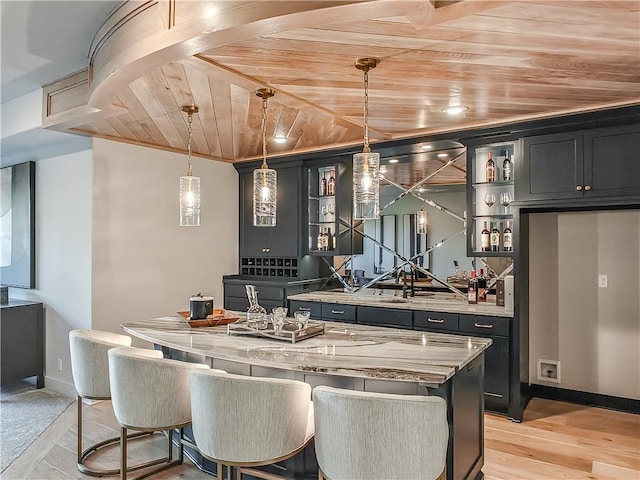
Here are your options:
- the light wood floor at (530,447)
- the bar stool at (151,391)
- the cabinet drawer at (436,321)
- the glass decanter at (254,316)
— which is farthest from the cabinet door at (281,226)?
the bar stool at (151,391)

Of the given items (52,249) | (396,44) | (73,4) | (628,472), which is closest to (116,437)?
(52,249)

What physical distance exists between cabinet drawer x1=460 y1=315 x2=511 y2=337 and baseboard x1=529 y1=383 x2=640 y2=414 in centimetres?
100

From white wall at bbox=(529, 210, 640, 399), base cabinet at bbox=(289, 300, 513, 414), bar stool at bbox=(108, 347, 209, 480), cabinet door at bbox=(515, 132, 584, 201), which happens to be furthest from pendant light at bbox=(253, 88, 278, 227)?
white wall at bbox=(529, 210, 640, 399)

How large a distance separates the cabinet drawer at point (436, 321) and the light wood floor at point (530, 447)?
2.57 feet

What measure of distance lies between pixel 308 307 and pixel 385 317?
2.80 feet

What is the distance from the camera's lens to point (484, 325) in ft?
12.5

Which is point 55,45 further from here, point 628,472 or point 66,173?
point 628,472

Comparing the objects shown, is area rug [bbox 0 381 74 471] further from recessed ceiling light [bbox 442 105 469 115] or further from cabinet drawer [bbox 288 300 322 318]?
recessed ceiling light [bbox 442 105 469 115]

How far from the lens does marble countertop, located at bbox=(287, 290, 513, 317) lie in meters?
3.89

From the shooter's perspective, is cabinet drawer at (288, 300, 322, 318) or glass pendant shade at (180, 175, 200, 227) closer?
glass pendant shade at (180, 175, 200, 227)

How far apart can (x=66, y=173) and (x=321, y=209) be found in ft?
8.46

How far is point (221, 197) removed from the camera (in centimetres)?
549

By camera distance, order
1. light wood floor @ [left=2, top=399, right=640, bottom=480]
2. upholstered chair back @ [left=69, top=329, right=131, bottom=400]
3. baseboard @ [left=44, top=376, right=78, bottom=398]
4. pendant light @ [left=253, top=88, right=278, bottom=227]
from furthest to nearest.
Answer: baseboard @ [left=44, top=376, right=78, bottom=398]
pendant light @ [left=253, top=88, right=278, bottom=227]
light wood floor @ [left=2, top=399, right=640, bottom=480]
upholstered chair back @ [left=69, top=329, right=131, bottom=400]

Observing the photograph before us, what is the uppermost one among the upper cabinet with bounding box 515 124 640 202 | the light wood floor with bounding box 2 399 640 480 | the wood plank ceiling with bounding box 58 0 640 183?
the wood plank ceiling with bounding box 58 0 640 183
